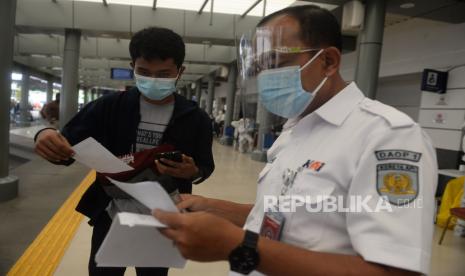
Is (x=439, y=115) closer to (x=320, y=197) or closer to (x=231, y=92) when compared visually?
(x=320, y=197)

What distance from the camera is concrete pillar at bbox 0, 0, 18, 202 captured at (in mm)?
3990

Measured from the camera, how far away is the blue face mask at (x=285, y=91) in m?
0.99

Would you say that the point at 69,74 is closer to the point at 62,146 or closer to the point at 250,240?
the point at 62,146

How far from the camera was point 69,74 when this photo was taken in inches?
336

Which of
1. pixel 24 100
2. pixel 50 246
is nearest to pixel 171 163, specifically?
pixel 50 246

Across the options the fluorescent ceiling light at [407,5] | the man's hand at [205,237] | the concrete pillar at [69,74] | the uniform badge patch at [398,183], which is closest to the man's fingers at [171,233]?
the man's hand at [205,237]

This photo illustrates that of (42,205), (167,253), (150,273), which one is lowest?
(42,205)

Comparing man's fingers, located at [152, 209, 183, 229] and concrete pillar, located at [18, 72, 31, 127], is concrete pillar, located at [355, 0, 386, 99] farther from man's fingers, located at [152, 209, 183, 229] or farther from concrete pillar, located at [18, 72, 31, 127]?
concrete pillar, located at [18, 72, 31, 127]

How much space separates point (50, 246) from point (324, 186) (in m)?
2.93

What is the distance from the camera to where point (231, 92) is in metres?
13.9

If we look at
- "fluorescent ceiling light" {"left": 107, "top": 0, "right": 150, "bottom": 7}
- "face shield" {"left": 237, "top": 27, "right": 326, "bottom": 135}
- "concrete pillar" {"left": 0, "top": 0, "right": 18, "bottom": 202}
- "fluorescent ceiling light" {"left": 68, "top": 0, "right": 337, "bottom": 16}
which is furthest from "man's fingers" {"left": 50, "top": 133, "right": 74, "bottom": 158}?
"fluorescent ceiling light" {"left": 107, "top": 0, "right": 150, "bottom": 7}

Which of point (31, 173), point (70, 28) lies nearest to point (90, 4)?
point (70, 28)

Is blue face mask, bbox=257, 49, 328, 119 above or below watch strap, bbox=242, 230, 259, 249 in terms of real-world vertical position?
above

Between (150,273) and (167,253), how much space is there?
0.80 meters
